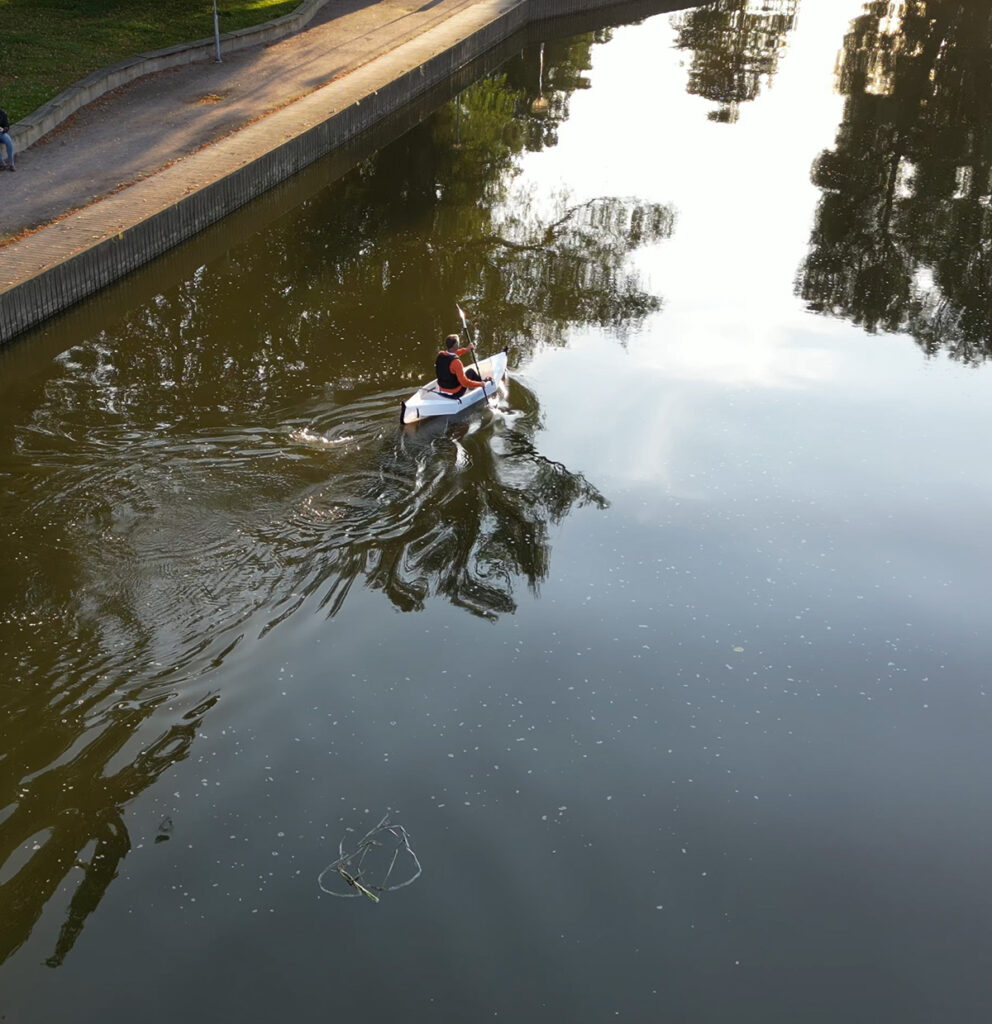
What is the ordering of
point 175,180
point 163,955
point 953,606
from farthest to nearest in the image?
point 175,180 < point 953,606 < point 163,955

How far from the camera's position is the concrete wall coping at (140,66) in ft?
69.0

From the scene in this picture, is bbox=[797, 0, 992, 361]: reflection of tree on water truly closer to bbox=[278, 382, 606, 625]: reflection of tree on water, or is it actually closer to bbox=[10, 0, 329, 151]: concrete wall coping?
bbox=[278, 382, 606, 625]: reflection of tree on water

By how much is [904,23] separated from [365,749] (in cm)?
3484

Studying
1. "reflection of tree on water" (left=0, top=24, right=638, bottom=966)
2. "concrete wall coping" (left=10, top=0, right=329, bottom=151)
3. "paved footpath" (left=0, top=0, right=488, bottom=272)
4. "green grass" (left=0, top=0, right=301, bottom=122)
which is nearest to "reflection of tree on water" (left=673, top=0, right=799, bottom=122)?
"paved footpath" (left=0, top=0, right=488, bottom=272)

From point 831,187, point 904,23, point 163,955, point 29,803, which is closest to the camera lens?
point 163,955

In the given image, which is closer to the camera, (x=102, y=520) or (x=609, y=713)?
(x=609, y=713)

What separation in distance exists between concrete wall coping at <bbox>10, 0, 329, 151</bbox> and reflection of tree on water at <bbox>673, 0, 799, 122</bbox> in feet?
34.0

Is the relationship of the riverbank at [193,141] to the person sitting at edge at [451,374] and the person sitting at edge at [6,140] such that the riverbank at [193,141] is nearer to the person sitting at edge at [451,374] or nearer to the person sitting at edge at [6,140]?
the person sitting at edge at [6,140]

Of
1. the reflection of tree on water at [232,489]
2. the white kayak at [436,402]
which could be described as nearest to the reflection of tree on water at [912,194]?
the reflection of tree on water at [232,489]


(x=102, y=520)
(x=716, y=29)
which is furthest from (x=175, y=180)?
(x=716, y=29)

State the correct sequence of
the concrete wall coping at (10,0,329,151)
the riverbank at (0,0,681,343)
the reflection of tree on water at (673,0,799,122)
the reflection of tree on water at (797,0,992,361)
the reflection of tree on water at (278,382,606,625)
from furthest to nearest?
the reflection of tree on water at (673,0,799,122) → the concrete wall coping at (10,0,329,151) → the reflection of tree on water at (797,0,992,361) → the riverbank at (0,0,681,343) → the reflection of tree on water at (278,382,606,625)

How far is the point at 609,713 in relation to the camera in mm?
10133

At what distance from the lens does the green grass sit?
75.7 feet

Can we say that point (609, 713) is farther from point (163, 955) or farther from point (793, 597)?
point (163, 955)
